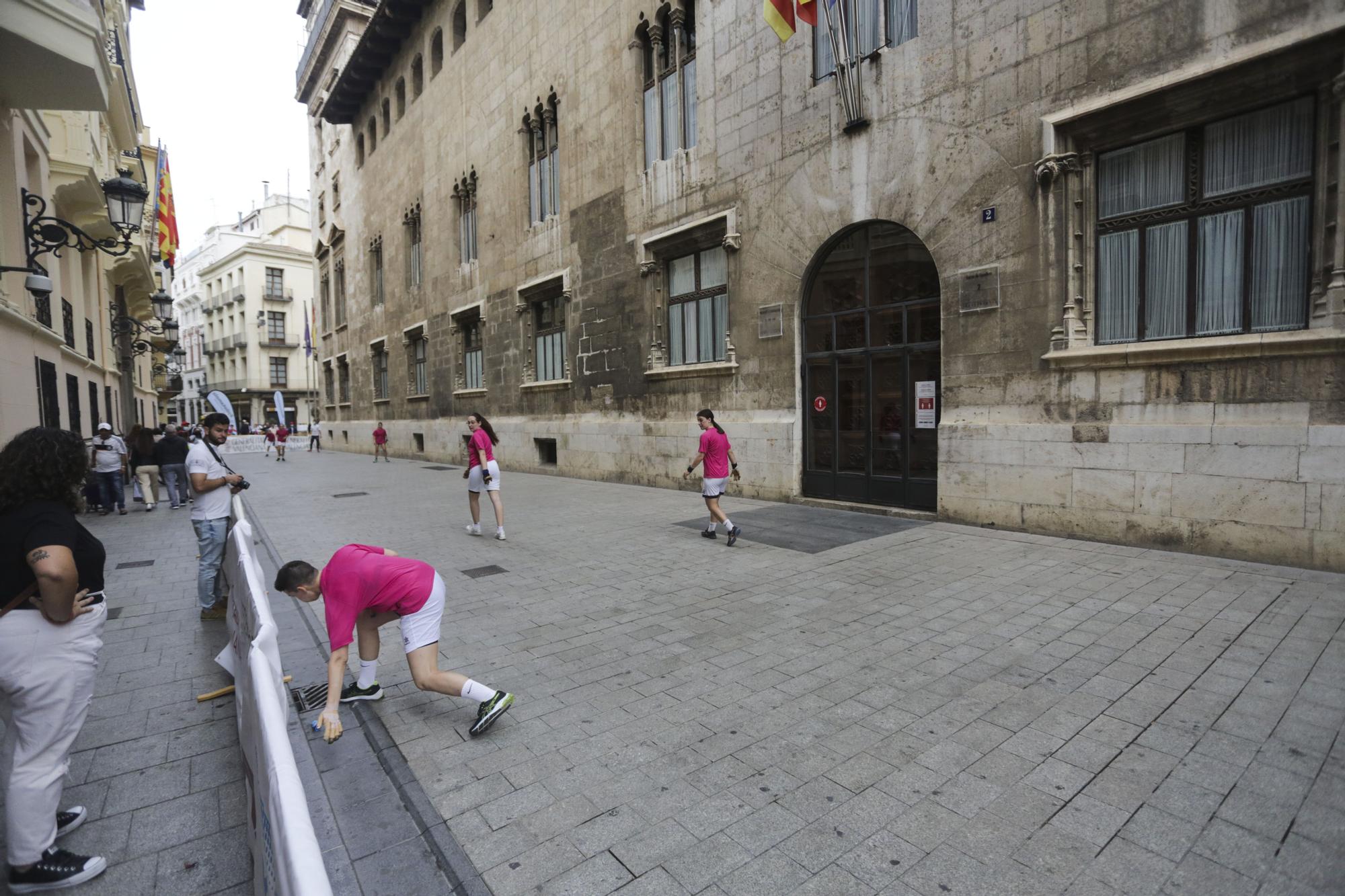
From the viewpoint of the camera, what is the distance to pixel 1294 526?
6.49m

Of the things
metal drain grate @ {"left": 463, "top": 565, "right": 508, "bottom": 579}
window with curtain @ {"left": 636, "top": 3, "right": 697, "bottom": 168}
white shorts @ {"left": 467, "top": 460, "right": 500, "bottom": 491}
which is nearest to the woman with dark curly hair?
metal drain grate @ {"left": 463, "top": 565, "right": 508, "bottom": 579}

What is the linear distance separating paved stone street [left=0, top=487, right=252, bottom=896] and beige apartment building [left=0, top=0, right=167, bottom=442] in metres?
5.50

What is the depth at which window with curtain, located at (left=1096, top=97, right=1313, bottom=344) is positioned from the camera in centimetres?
682

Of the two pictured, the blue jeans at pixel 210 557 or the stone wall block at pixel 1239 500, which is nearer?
the blue jeans at pixel 210 557

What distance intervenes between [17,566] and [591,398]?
540 inches

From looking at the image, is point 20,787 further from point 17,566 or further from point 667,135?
point 667,135

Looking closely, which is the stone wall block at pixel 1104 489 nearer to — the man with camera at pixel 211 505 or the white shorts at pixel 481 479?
the white shorts at pixel 481 479

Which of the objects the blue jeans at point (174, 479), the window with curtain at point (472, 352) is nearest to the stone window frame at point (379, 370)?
the window with curtain at point (472, 352)

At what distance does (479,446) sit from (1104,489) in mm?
8151

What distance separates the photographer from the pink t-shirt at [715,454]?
8766 millimetres

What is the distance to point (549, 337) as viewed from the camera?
1834 cm

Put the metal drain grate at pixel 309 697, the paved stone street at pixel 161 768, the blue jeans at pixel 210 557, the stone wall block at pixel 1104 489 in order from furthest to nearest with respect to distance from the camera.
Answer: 1. the stone wall block at pixel 1104 489
2. the blue jeans at pixel 210 557
3. the metal drain grate at pixel 309 697
4. the paved stone street at pixel 161 768

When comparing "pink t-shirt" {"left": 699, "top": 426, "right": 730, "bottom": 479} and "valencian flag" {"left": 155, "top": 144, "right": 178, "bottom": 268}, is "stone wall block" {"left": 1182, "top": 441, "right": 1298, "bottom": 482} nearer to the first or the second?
"pink t-shirt" {"left": 699, "top": 426, "right": 730, "bottom": 479}

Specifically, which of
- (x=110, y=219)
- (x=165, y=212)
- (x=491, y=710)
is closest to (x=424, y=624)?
(x=491, y=710)
